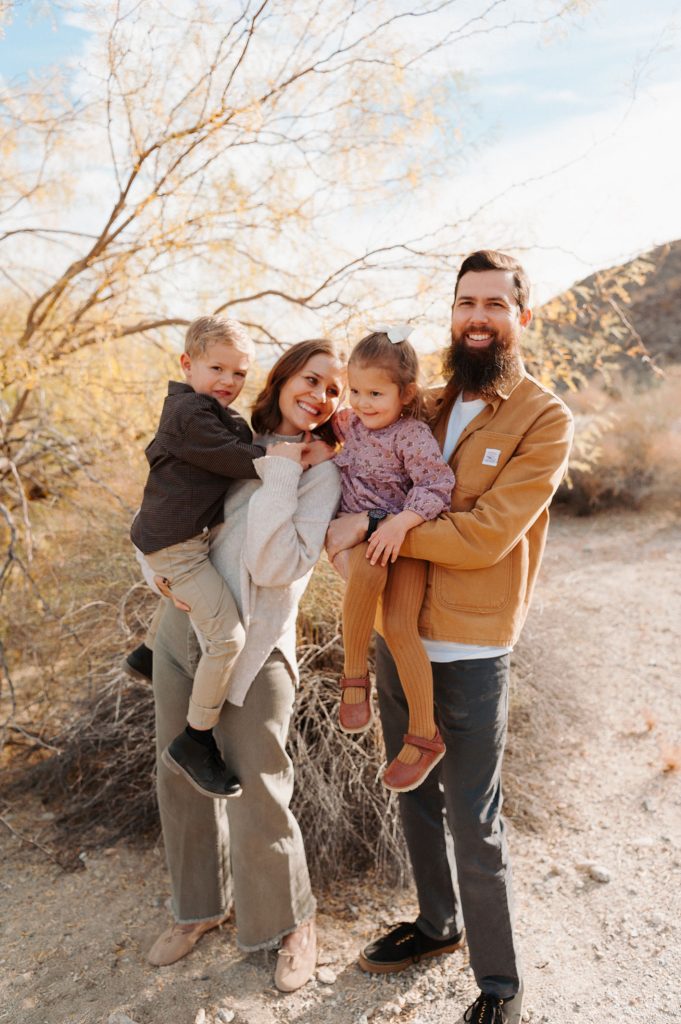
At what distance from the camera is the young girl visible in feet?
6.58

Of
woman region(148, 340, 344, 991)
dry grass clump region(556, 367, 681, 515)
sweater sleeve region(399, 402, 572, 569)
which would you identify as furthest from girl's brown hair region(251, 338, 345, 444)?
dry grass clump region(556, 367, 681, 515)

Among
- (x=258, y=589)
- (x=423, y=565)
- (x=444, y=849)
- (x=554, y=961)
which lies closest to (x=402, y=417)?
(x=423, y=565)

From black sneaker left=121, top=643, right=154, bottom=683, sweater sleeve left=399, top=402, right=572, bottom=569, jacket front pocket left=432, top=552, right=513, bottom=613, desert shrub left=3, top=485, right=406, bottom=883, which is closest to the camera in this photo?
sweater sleeve left=399, top=402, right=572, bottom=569

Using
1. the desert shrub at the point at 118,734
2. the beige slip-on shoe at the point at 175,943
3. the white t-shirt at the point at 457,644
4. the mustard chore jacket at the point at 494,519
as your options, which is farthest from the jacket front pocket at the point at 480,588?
the beige slip-on shoe at the point at 175,943

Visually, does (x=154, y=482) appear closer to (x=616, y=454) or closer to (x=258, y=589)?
(x=258, y=589)

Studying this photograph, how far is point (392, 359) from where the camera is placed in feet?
6.71

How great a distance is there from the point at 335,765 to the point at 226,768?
933 mm

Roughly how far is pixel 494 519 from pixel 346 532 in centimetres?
42

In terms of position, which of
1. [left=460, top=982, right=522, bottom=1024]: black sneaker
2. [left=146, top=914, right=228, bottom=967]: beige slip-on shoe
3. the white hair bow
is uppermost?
the white hair bow

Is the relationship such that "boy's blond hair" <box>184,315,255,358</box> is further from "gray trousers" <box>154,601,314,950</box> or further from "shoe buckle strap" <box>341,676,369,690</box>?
"shoe buckle strap" <box>341,676,369,690</box>

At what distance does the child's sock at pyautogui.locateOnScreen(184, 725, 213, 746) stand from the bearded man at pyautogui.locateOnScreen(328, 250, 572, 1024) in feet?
2.27

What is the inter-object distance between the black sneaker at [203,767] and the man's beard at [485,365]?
1294 millimetres

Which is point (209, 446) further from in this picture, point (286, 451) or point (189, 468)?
point (286, 451)

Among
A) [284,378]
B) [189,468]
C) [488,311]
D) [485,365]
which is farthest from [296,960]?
[488,311]
